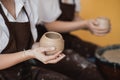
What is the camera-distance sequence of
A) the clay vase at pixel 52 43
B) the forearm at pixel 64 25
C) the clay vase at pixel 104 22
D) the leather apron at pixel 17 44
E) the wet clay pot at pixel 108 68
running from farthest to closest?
the forearm at pixel 64 25, the clay vase at pixel 104 22, the wet clay pot at pixel 108 68, the leather apron at pixel 17 44, the clay vase at pixel 52 43

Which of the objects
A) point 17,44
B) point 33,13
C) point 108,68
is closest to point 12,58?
point 17,44

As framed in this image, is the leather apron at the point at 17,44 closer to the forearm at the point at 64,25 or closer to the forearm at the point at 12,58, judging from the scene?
the forearm at the point at 12,58

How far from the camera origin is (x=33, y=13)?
1.69 metres

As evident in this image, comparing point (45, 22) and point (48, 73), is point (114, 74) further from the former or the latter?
point (45, 22)

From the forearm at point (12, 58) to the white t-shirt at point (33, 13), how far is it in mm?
49

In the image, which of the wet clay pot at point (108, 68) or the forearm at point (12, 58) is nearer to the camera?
the forearm at point (12, 58)

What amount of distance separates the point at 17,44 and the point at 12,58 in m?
0.11

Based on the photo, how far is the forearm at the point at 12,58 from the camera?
4.83 feet

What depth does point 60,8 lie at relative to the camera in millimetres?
2141

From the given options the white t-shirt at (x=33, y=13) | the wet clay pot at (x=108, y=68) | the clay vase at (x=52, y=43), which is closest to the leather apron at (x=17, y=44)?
the white t-shirt at (x=33, y=13)

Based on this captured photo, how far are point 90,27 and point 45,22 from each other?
272 mm

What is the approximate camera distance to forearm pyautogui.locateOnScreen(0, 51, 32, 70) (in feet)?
4.83

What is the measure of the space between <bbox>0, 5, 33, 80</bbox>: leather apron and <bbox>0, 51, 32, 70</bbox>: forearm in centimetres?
5

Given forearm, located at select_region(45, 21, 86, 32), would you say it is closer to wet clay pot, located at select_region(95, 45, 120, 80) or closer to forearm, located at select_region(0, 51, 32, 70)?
wet clay pot, located at select_region(95, 45, 120, 80)
